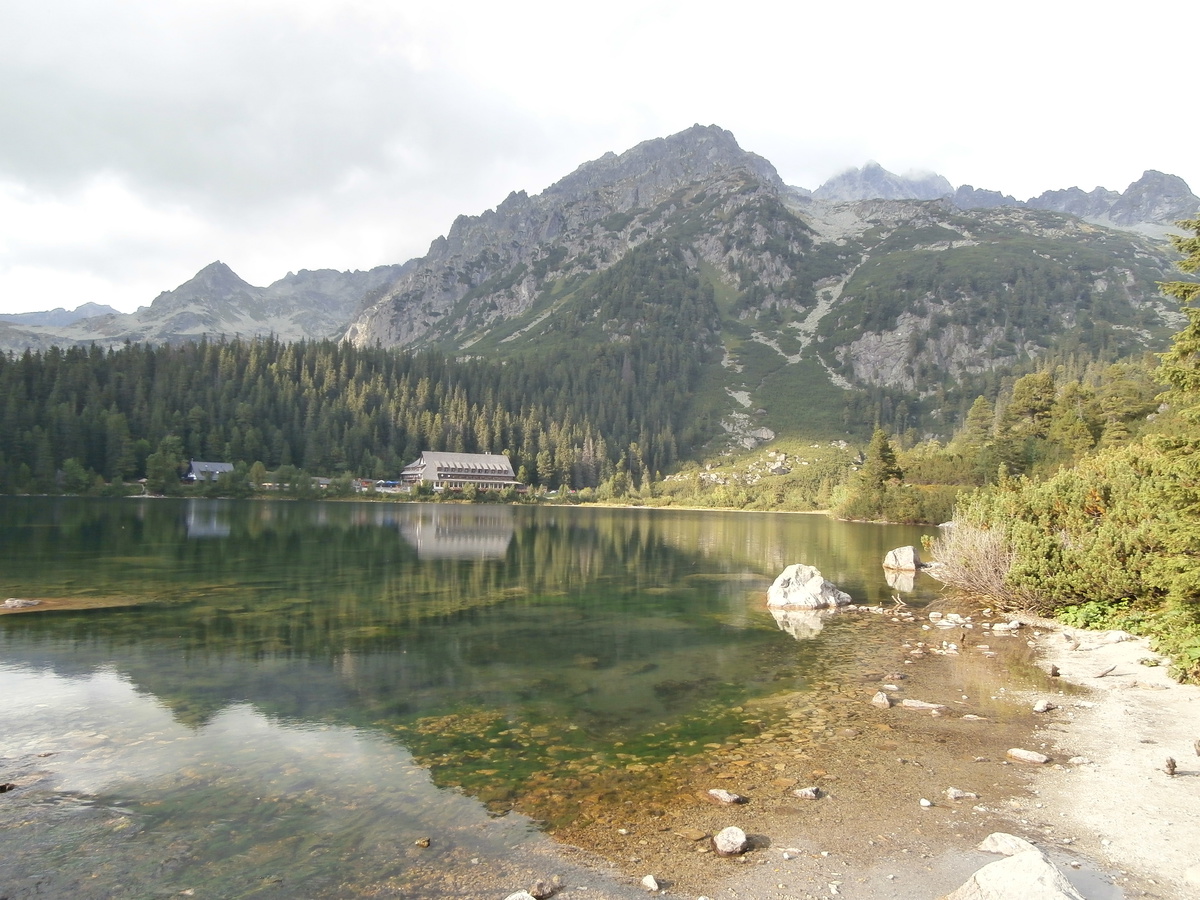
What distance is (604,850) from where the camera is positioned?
11742 millimetres

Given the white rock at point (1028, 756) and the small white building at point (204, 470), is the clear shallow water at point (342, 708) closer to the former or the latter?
the white rock at point (1028, 756)

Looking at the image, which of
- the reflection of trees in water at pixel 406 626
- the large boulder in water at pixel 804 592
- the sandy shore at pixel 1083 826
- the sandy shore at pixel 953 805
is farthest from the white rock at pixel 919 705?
the large boulder in water at pixel 804 592

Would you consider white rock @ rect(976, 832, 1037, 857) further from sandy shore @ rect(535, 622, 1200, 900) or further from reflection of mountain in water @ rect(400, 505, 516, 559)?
reflection of mountain in water @ rect(400, 505, 516, 559)

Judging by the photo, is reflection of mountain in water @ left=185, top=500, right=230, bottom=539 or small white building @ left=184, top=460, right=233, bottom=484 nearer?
reflection of mountain in water @ left=185, top=500, right=230, bottom=539

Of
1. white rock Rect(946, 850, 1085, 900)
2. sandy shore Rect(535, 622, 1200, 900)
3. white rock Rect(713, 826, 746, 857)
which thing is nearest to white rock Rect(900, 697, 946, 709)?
sandy shore Rect(535, 622, 1200, 900)

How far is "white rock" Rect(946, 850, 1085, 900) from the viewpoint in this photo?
27.4 feet

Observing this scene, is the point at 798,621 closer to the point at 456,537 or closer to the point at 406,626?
the point at 406,626

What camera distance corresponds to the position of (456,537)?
81.3m

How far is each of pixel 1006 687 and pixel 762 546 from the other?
56422mm

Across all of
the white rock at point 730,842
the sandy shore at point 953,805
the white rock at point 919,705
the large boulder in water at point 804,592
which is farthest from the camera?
the large boulder in water at point 804,592

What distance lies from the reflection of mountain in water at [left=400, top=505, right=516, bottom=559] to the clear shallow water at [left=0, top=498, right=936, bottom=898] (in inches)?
547

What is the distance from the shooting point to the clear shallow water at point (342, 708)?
11.7 m

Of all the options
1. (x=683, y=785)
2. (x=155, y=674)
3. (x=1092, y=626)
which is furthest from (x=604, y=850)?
(x=1092, y=626)

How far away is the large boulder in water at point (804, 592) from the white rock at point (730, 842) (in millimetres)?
27785
